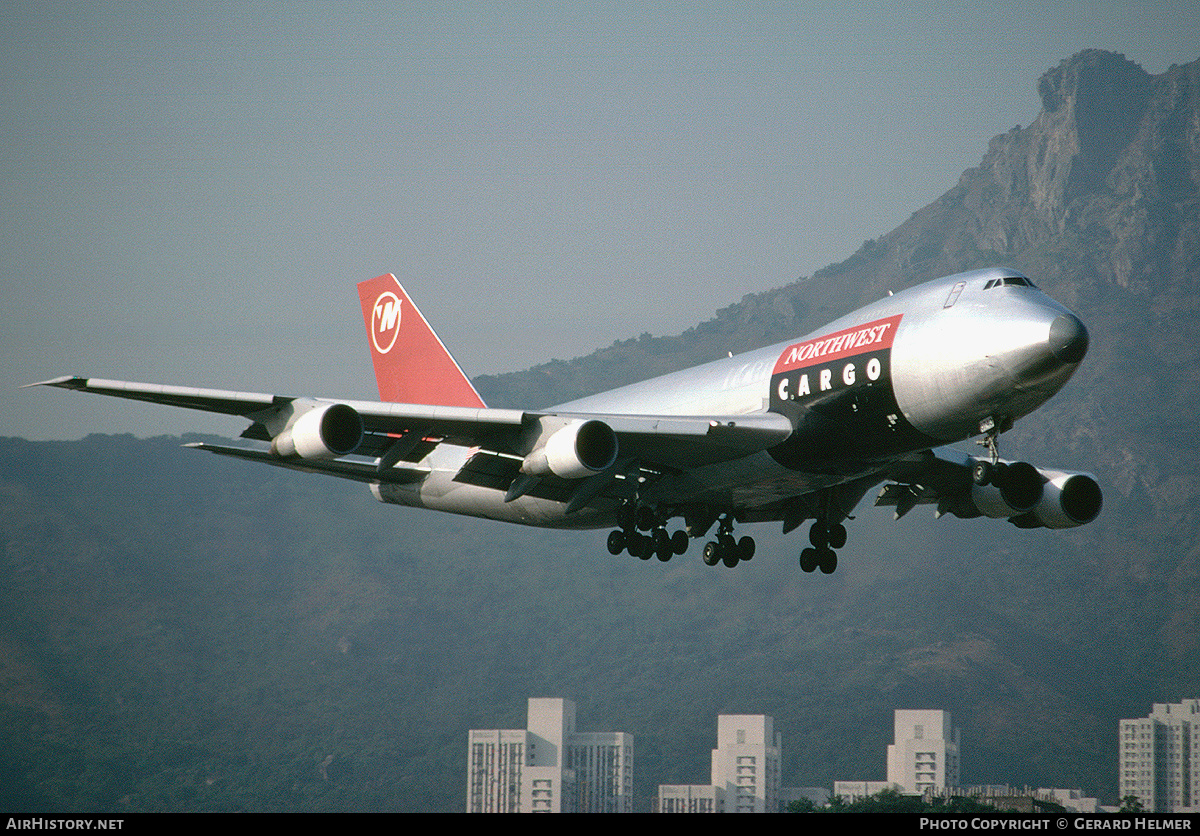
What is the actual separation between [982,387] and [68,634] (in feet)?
502

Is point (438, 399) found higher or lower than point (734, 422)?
higher

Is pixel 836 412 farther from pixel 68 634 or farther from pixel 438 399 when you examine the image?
pixel 68 634

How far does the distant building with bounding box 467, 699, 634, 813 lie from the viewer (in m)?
146

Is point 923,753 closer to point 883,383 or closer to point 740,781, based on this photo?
point 740,781

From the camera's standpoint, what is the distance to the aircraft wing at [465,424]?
92.6 feet

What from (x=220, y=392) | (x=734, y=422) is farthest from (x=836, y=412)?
(x=220, y=392)

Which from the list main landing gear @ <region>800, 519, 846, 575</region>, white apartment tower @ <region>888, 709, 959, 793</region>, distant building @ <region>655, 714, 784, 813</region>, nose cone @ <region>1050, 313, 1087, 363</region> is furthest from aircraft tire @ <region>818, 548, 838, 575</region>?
white apartment tower @ <region>888, 709, 959, 793</region>

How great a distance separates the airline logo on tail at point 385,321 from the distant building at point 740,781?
382ft

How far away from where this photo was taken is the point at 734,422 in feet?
95.2

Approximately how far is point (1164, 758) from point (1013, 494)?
148704 mm

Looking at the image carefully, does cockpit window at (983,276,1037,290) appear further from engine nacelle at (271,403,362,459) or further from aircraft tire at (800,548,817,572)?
engine nacelle at (271,403,362,459)

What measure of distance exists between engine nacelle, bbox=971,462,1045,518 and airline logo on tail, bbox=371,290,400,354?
807 inches

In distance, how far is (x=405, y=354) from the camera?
43781mm
